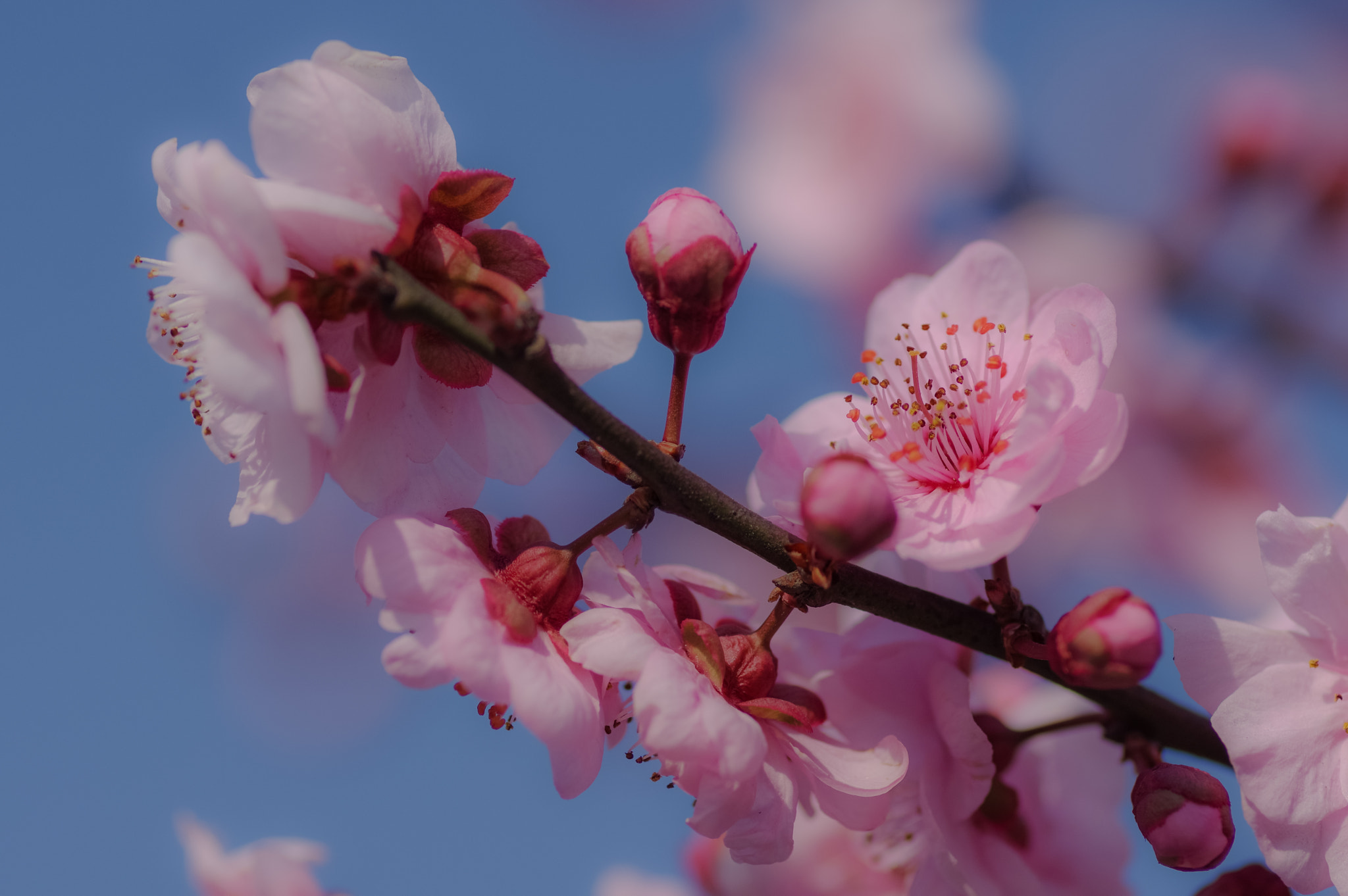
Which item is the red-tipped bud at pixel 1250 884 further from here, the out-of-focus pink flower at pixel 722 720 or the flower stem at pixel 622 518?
the flower stem at pixel 622 518

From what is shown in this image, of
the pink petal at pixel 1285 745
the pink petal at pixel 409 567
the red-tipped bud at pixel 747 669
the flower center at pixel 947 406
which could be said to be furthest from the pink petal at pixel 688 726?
the pink petal at pixel 1285 745

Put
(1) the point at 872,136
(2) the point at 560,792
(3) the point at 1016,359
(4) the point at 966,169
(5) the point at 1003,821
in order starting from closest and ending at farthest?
1. (2) the point at 560,792
2. (3) the point at 1016,359
3. (5) the point at 1003,821
4. (4) the point at 966,169
5. (1) the point at 872,136

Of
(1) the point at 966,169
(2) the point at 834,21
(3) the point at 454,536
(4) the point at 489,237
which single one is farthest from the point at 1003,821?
(2) the point at 834,21

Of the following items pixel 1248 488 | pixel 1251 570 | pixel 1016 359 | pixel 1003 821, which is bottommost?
pixel 1251 570

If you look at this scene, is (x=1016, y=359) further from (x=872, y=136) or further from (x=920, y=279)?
(x=872, y=136)

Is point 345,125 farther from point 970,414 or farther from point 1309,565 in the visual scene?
point 1309,565

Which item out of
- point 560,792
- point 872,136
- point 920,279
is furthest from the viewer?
point 872,136

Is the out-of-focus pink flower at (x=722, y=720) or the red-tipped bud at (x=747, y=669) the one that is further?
the red-tipped bud at (x=747, y=669)

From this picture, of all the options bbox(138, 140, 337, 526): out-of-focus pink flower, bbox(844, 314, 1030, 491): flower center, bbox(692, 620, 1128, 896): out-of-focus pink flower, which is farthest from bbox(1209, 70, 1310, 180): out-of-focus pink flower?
bbox(138, 140, 337, 526): out-of-focus pink flower
